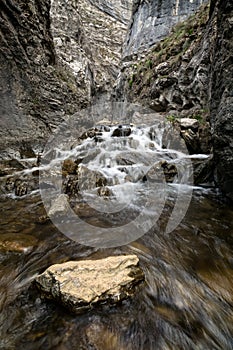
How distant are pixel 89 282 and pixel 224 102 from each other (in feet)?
14.0

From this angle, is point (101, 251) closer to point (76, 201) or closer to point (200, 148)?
point (76, 201)

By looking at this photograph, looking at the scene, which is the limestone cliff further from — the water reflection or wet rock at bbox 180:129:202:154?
the water reflection

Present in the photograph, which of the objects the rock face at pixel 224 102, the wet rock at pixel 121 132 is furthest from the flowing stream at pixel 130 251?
the wet rock at pixel 121 132

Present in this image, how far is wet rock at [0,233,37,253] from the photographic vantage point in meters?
2.59

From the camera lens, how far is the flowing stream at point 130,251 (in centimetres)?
147

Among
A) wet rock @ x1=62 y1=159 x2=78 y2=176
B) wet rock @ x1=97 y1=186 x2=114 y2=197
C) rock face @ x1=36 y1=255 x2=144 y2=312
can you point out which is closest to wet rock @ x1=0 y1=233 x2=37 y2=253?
rock face @ x1=36 y1=255 x2=144 y2=312

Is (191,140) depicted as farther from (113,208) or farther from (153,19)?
(153,19)

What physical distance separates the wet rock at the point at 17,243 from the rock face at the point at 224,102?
3569mm

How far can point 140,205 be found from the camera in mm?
4516

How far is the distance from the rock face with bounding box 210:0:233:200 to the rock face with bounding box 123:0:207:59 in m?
19.9

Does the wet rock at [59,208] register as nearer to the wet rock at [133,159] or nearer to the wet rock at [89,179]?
the wet rock at [89,179]

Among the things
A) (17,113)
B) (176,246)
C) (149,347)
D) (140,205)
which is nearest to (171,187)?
(140,205)

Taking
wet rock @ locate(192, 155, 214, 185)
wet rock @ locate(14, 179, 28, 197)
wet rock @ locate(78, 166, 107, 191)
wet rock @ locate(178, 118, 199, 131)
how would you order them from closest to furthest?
wet rock @ locate(14, 179, 28, 197), wet rock @ locate(78, 166, 107, 191), wet rock @ locate(192, 155, 214, 185), wet rock @ locate(178, 118, 199, 131)

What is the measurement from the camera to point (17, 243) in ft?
8.95
